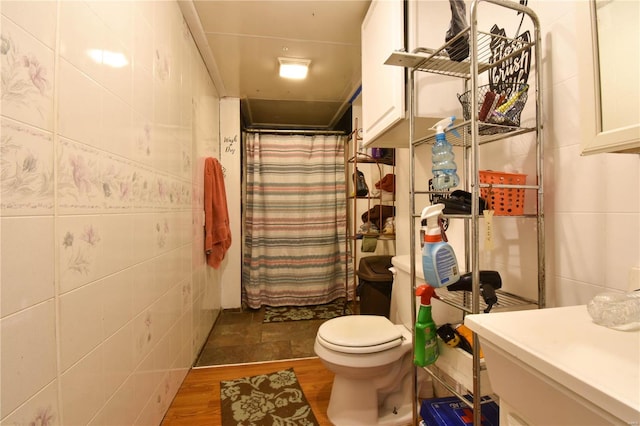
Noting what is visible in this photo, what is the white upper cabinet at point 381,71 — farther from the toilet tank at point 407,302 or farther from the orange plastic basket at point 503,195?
the toilet tank at point 407,302

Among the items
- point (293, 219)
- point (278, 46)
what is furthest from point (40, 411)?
point (293, 219)

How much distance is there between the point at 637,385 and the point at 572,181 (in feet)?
2.24

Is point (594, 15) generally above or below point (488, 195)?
above

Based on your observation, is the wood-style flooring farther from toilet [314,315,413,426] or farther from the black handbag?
the black handbag

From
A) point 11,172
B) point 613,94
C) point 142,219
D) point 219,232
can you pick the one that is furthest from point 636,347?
point 219,232

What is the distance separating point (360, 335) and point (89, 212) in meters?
1.16

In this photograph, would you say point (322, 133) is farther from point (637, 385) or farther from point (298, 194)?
point (637, 385)

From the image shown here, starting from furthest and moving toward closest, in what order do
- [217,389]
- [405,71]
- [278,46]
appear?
1. [278,46]
2. [217,389]
3. [405,71]

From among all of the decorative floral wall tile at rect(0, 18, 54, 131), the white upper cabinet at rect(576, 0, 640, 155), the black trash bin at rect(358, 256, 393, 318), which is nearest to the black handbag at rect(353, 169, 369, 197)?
the black trash bin at rect(358, 256, 393, 318)

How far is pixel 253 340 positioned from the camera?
217 centimetres

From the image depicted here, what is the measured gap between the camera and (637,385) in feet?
1.20

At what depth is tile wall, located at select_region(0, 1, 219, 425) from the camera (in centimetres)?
58

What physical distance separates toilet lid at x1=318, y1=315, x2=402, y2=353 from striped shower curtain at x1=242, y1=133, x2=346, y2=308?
4.63 feet

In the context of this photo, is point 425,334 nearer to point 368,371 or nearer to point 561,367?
point 368,371
